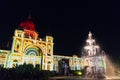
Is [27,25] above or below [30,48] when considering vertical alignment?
above

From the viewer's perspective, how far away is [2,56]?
32.8 m

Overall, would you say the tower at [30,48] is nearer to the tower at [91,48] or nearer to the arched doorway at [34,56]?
the arched doorway at [34,56]

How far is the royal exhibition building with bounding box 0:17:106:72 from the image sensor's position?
3448 cm

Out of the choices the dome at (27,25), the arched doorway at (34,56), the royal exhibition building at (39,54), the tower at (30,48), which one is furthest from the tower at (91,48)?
the dome at (27,25)

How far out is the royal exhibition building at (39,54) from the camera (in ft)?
113

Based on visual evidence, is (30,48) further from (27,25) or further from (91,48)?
(91,48)

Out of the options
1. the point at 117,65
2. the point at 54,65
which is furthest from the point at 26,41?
the point at 117,65

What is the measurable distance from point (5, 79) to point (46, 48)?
976 inches

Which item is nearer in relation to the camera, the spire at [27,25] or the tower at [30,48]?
the tower at [30,48]

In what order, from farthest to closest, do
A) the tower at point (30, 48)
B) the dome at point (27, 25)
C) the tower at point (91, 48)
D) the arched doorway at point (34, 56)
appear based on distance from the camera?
the tower at point (91, 48)
the dome at point (27, 25)
the arched doorway at point (34, 56)
the tower at point (30, 48)

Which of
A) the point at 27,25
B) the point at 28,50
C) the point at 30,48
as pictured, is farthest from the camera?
the point at 27,25

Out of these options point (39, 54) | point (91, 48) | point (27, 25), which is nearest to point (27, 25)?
point (27, 25)

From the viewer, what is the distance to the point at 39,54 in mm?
41188

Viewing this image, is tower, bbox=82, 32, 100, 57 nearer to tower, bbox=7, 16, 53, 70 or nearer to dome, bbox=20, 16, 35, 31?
tower, bbox=7, 16, 53, 70
